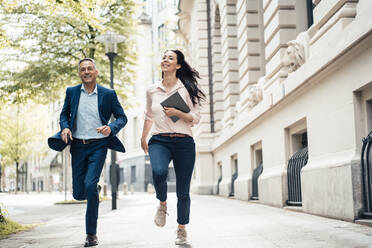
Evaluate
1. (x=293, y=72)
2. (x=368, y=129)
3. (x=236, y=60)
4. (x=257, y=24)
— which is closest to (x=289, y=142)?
(x=293, y=72)

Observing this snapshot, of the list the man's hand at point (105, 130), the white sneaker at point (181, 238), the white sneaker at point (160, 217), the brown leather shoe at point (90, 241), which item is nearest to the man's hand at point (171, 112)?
the man's hand at point (105, 130)

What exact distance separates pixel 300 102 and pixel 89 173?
5.53 m

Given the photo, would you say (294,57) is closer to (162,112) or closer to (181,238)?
(162,112)

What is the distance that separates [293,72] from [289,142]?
1926mm

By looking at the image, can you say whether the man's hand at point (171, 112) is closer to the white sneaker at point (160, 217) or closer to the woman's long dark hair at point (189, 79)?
the woman's long dark hair at point (189, 79)

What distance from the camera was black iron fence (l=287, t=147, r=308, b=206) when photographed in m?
9.12

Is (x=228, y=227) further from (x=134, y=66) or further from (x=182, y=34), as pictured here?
(x=182, y=34)

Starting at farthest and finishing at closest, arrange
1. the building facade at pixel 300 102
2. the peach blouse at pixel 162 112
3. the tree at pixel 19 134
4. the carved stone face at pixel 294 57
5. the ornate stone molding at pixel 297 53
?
the tree at pixel 19 134 → the carved stone face at pixel 294 57 → the ornate stone molding at pixel 297 53 → the building facade at pixel 300 102 → the peach blouse at pixel 162 112

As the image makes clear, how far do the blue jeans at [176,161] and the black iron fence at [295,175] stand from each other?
184 inches

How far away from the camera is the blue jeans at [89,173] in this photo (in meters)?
4.82

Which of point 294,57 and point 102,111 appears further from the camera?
point 294,57

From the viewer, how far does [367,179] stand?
19.3 ft

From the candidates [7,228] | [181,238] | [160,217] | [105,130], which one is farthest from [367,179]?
[7,228]

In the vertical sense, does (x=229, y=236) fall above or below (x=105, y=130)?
below
